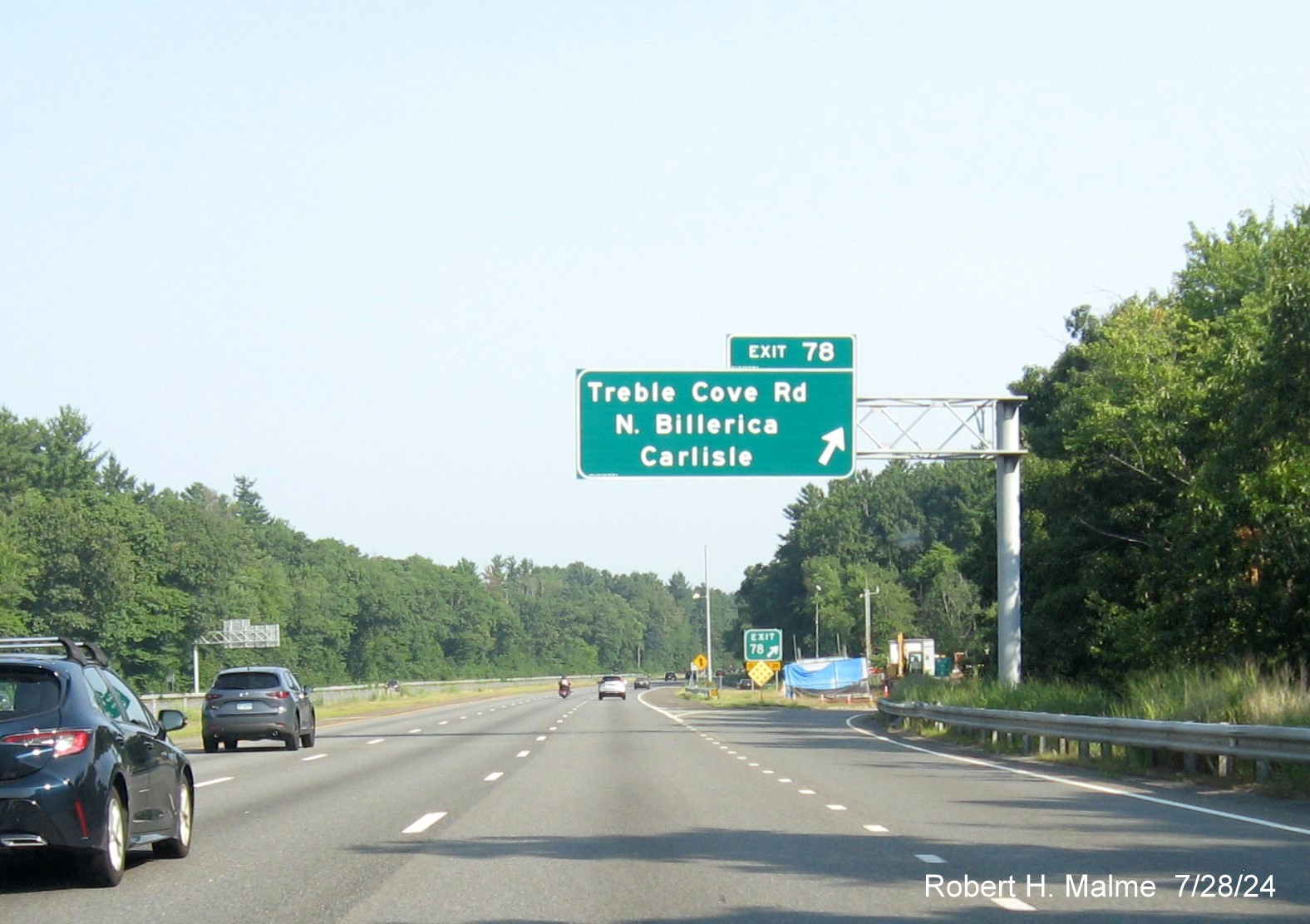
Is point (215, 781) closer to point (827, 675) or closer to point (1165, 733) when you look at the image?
point (1165, 733)

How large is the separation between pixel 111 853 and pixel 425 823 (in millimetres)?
4619

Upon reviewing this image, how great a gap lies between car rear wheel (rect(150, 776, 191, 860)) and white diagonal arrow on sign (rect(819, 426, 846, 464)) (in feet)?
65.6

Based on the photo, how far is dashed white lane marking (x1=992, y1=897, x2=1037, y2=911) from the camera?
8.84 meters

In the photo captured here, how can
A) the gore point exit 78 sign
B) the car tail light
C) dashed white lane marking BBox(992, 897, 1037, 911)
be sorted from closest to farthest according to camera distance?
dashed white lane marking BBox(992, 897, 1037, 911) → the car tail light → the gore point exit 78 sign

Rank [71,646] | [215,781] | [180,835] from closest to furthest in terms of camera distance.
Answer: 1. [71,646]
2. [180,835]
3. [215,781]

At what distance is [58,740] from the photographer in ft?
31.3

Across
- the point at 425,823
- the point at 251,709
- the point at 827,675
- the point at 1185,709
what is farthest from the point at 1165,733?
the point at 827,675

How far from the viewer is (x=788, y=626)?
6663 inches

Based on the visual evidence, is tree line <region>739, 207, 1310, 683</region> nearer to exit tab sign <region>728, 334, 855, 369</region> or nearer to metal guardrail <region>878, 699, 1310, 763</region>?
metal guardrail <region>878, 699, 1310, 763</region>

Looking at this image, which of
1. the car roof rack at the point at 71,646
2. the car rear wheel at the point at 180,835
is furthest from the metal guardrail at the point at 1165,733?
the car roof rack at the point at 71,646

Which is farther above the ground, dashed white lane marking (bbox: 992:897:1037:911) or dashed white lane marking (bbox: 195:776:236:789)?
dashed white lane marking (bbox: 992:897:1037:911)

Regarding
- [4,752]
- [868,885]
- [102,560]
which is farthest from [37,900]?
[102,560]

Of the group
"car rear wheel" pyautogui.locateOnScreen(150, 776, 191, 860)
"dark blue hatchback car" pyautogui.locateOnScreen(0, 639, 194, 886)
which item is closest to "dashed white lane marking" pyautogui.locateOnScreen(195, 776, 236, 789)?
"car rear wheel" pyautogui.locateOnScreen(150, 776, 191, 860)

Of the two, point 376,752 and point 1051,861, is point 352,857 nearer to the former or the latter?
point 1051,861
